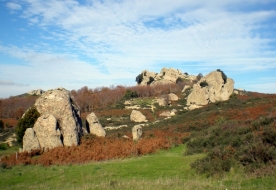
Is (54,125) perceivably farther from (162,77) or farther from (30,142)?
(162,77)

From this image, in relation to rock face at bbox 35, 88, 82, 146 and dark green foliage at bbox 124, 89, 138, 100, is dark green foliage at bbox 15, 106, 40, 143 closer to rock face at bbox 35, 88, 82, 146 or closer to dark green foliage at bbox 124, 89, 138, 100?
rock face at bbox 35, 88, 82, 146

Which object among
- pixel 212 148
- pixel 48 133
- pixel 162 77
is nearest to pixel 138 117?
pixel 48 133

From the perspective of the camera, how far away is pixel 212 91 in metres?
70.4

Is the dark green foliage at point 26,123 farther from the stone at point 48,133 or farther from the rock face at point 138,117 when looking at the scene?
the rock face at point 138,117

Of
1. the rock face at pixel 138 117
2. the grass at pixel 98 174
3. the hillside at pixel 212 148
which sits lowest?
the grass at pixel 98 174

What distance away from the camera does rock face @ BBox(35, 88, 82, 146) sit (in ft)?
86.6

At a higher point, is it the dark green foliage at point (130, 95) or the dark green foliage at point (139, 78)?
the dark green foliage at point (139, 78)

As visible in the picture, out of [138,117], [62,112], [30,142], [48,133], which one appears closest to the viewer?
[30,142]

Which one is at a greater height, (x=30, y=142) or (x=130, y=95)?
(x=130, y=95)

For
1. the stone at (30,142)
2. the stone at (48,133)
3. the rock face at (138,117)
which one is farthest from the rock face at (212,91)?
the stone at (30,142)

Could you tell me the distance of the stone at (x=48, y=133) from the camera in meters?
25.1

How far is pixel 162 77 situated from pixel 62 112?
4592 inches

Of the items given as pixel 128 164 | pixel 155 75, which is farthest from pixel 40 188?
pixel 155 75

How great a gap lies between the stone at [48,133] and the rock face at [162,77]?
357 feet
